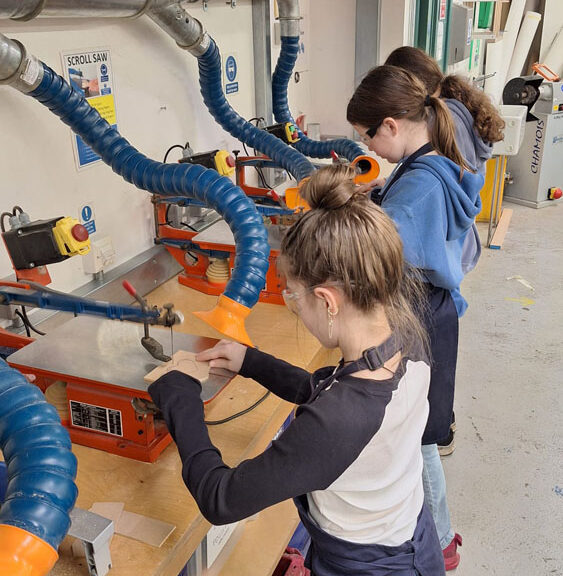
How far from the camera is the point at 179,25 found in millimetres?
1835

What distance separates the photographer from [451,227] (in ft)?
4.62

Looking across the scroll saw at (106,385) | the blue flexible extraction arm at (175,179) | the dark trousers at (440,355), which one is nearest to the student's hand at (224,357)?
the scroll saw at (106,385)

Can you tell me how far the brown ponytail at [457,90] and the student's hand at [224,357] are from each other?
0.86m

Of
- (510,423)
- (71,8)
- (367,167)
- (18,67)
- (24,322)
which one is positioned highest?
(71,8)

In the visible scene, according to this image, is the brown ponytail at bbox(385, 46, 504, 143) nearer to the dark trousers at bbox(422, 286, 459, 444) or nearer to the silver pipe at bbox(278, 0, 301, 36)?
the dark trousers at bbox(422, 286, 459, 444)

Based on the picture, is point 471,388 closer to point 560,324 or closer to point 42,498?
point 560,324

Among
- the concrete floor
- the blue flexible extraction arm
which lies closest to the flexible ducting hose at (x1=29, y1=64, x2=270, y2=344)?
the blue flexible extraction arm

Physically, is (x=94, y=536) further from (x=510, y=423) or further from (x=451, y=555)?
(x=510, y=423)

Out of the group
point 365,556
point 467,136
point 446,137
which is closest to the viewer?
point 365,556

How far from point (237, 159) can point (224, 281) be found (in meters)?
0.60

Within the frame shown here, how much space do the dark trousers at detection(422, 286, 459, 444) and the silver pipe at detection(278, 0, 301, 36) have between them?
1447mm

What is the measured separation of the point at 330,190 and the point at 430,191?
47 centimetres

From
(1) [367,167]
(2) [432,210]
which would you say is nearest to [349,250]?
(2) [432,210]

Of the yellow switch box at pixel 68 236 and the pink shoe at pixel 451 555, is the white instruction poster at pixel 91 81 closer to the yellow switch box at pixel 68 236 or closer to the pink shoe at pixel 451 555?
the yellow switch box at pixel 68 236
